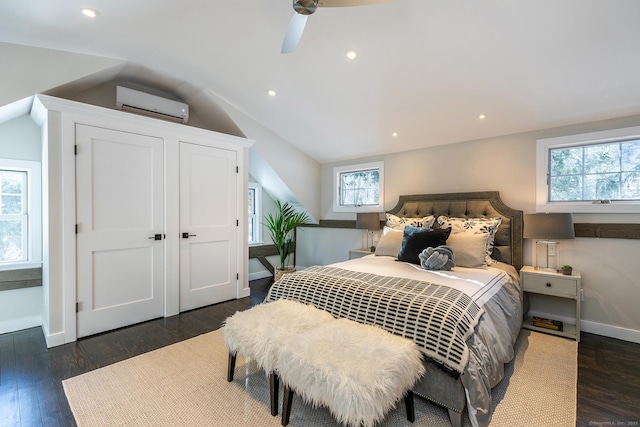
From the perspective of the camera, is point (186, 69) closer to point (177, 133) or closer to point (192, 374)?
point (177, 133)

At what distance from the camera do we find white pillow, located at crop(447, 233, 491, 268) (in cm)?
279

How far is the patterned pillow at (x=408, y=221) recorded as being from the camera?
3.48 metres

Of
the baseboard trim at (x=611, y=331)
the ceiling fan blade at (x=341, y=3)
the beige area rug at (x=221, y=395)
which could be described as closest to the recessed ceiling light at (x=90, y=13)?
the ceiling fan blade at (x=341, y=3)

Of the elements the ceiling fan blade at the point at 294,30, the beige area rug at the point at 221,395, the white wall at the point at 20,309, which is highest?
the ceiling fan blade at the point at 294,30

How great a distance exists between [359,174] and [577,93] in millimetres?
2802

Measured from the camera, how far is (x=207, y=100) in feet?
12.3

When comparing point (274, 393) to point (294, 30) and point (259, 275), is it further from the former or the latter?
point (259, 275)

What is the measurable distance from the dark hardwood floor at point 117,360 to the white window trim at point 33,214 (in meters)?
0.71

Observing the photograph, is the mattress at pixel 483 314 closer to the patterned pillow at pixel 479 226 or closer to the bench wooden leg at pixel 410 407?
the bench wooden leg at pixel 410 407

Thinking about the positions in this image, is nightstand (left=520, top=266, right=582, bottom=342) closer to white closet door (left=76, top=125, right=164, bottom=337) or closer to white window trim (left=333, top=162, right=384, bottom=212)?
white window trim (left=333, top=162, right=384, bottom=212)

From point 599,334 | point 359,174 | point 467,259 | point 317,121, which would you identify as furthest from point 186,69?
point 599,334

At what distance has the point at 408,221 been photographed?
3.68m

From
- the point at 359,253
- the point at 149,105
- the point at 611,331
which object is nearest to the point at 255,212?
the point at 359,253

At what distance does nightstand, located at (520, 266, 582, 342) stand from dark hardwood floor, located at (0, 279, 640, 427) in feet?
0.50
